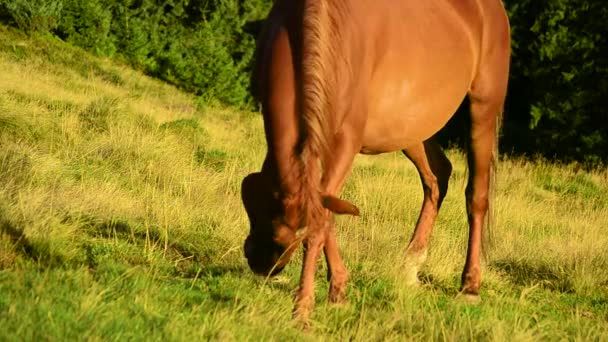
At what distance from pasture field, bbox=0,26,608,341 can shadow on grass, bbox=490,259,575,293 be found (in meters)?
A: 0.02

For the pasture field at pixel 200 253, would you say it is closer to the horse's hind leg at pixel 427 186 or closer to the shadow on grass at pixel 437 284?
the shadow on grass at pixel 437 284

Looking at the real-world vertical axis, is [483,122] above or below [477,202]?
above

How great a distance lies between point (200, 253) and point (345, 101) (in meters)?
1.95

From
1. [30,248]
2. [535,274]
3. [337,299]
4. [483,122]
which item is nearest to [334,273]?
[337,299]

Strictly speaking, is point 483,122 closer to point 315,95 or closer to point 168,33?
point 315,95

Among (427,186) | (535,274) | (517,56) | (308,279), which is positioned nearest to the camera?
(308,279)

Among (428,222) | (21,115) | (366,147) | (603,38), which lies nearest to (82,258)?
(366,147)

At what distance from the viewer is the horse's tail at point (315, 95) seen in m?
3.46

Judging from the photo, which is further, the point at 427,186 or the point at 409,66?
the point at 427,186

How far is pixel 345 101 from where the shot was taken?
395cm

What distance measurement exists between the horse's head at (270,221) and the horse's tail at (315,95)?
0.09 meters

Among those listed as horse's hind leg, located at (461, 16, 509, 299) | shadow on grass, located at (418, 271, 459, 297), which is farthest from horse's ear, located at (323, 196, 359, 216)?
horse's hind leg, located at (461, 16, 509, 299)

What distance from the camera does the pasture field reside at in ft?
11.0

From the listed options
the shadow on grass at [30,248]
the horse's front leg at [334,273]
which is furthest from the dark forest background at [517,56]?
the horse's front leg at [334,273]
